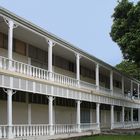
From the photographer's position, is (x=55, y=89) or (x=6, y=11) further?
(x=55, y=89)

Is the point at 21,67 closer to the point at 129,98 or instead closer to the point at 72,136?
the point at 72,136

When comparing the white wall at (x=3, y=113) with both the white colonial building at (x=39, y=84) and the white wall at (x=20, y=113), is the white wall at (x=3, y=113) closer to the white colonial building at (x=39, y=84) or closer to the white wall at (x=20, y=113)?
the white colonial building at (x=39, y=84)

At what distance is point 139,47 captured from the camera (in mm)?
35688

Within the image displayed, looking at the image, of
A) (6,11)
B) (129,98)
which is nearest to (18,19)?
(6,11)

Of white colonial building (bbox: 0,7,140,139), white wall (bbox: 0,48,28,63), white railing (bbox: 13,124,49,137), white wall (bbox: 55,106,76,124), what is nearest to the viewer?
white colonial building (bbox: 0,7,140,139)

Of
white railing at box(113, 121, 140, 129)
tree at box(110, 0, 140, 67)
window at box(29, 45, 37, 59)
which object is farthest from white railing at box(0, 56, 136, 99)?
white railing at box(113, 121, 140, 129)

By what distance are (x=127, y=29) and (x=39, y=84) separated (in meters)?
12.7

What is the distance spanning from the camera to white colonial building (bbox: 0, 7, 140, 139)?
23859 millimetres

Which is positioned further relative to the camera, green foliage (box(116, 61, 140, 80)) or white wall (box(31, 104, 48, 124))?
green foliage (box(116, 61, 140, 80))

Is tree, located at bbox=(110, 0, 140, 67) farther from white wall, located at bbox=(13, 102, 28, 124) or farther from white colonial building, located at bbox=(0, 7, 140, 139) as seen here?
white wall, located at bbox=(13, 102, 28, 124)

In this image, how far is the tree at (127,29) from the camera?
35.8 metres

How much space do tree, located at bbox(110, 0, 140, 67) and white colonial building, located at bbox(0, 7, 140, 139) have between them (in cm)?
323

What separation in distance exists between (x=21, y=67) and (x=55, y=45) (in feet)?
22.7

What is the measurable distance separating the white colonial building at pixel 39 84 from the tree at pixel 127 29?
323cm
